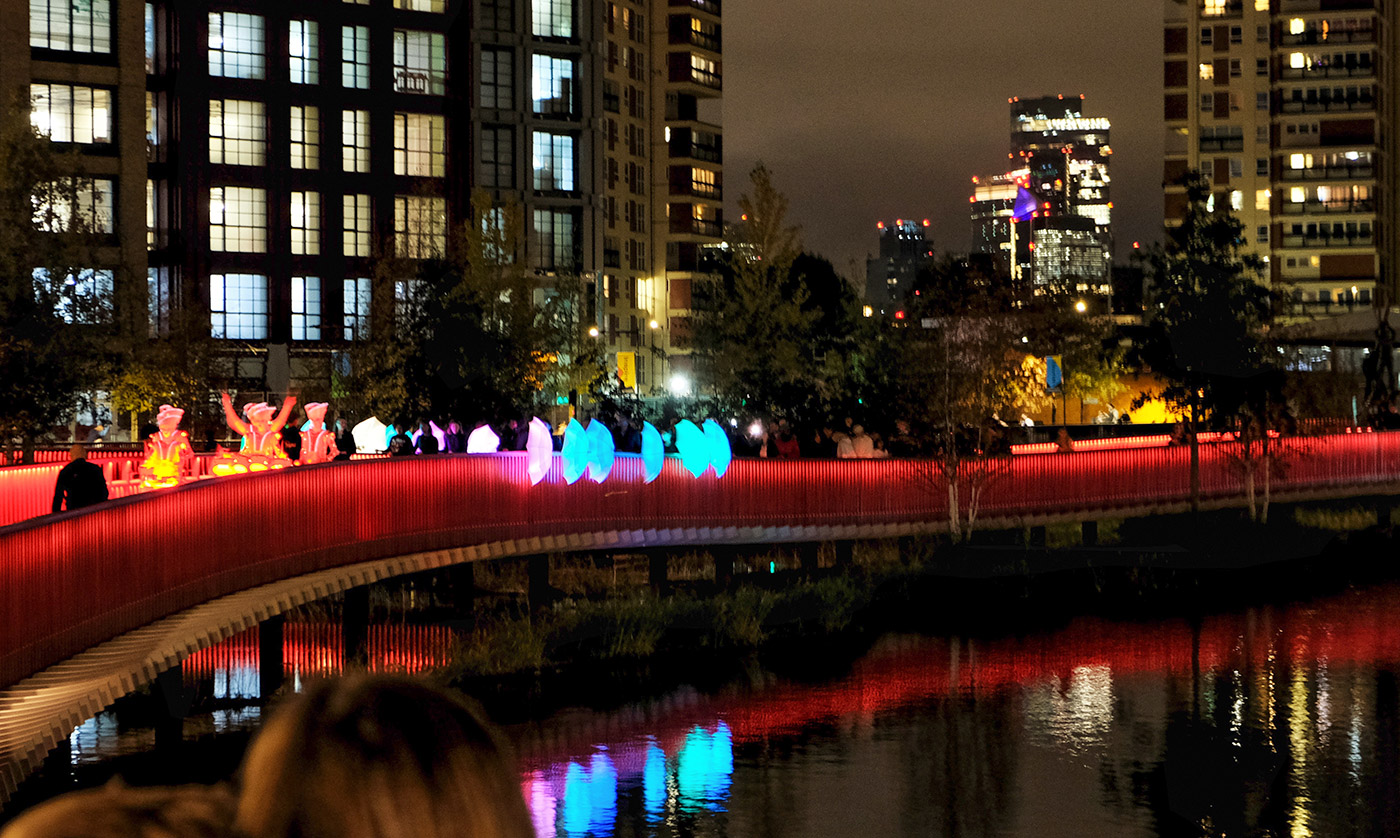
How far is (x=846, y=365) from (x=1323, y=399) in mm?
19698

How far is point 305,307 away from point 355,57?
925cm

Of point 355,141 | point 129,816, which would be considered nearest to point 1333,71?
point 355,141

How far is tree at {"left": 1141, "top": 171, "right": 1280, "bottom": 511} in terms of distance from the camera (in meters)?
34.0

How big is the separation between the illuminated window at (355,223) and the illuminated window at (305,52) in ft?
14.4

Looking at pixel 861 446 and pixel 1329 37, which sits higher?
pixel 1329 37

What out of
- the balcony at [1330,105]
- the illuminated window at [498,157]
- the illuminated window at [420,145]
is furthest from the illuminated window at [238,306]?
the balcony at [1330,105]

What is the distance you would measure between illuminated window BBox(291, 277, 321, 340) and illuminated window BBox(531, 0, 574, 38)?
17.3 m

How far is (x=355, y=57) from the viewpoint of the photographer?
2566 inches

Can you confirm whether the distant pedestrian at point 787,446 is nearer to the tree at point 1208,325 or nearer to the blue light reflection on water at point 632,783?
the tree at point 1208,325

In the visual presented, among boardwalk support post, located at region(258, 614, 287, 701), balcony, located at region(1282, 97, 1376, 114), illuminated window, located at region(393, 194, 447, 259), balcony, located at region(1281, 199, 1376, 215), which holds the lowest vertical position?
boardwalk support post, located at region(258, 614, 287, 701)

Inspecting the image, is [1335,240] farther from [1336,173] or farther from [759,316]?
[759,316]

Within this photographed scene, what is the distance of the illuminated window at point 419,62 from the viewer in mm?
66500

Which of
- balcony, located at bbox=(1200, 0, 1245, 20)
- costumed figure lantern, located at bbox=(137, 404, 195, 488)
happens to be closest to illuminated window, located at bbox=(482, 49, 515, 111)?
costumed figure lantern, located at bbox=(137, 404, 195, 488)

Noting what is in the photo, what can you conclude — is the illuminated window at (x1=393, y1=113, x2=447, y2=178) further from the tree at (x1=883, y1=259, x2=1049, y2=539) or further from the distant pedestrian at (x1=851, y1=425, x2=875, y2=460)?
the distant pedestrian at (x1=851, y1=425, x2=875, y2=460)
